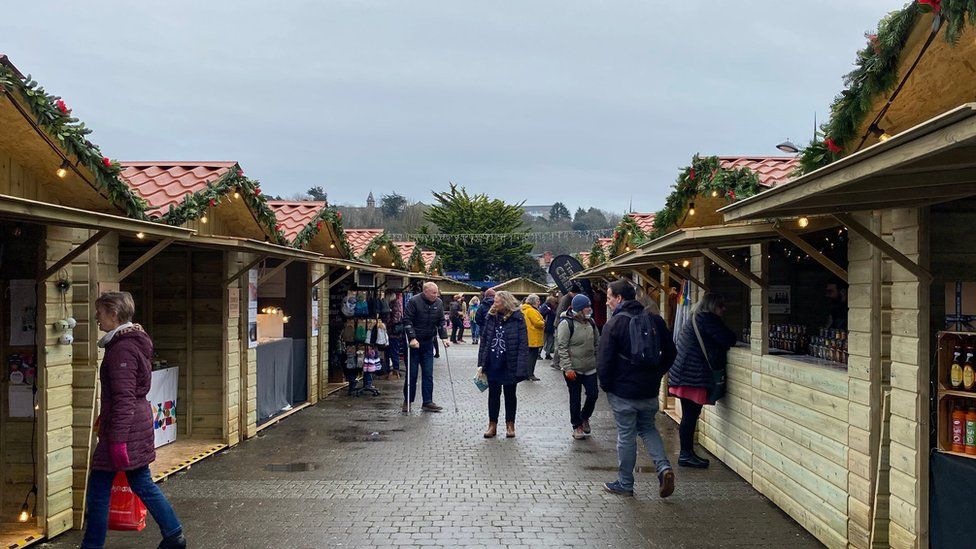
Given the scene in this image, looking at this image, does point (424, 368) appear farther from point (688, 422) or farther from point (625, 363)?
point (625, 363)

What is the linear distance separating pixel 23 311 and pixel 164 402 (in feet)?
9.73

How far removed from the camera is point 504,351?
9.59 meters

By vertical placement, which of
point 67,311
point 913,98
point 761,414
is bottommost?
point 761,414

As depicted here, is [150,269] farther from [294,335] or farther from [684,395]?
[684,395]

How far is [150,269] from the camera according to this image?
9188 mm

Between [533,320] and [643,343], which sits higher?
[643,343]

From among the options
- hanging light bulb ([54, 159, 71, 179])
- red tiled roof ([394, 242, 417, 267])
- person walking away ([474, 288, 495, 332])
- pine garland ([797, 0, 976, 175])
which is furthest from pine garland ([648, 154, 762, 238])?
red tiled roof ([394, 242, 417, 267])

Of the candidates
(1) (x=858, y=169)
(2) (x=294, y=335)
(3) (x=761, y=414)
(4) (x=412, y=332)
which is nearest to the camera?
(1) (x=858, y=169)

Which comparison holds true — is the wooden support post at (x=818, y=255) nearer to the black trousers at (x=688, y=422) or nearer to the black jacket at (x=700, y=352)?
the black jacket at (x=700, y=352)

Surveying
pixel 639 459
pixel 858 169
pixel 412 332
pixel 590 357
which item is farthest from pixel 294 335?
pixel 858 169

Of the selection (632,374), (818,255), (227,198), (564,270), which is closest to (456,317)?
(564,270)

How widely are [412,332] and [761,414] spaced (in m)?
5.70

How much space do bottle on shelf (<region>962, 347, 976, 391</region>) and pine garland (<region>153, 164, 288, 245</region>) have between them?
21.4 ft

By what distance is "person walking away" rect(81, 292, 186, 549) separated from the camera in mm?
4961
